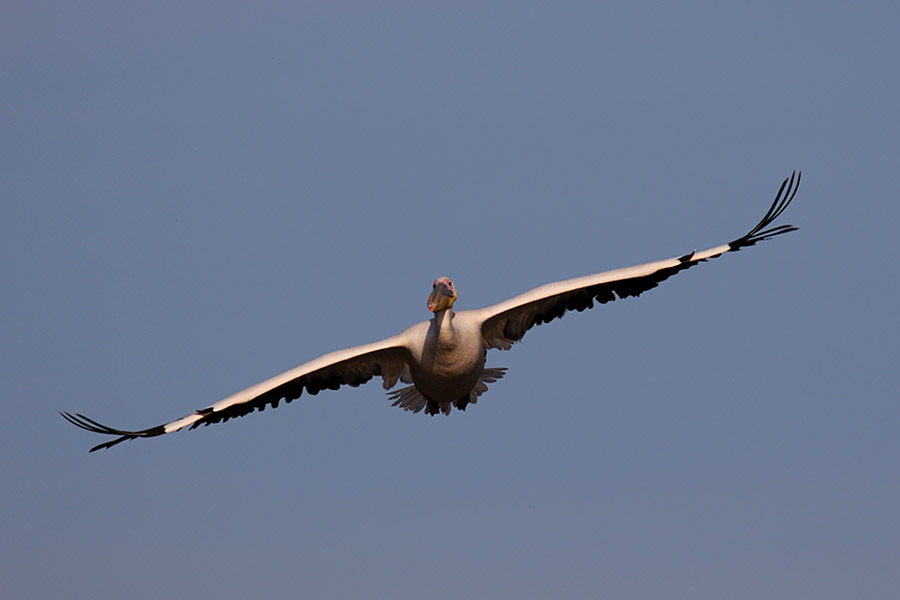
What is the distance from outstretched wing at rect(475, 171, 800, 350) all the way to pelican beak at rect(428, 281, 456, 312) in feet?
1.66

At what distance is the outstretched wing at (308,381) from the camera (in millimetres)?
12508

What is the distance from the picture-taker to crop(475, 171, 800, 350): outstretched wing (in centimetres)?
1293

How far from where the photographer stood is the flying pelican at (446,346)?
12609 mm

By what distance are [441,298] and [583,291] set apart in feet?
5.19

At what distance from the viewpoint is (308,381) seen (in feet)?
43.5

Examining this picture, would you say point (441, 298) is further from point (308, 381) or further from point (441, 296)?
point (308, 381)

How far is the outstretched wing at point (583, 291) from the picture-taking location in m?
12.9

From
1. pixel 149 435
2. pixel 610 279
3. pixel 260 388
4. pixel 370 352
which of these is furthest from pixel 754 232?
pixel 149 435

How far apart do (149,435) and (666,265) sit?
513 cm

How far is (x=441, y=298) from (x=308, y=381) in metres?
1.70

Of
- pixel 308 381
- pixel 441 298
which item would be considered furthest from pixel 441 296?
pixel 308 381

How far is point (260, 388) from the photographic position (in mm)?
12555

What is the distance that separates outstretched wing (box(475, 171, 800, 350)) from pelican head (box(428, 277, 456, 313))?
1.65 feet

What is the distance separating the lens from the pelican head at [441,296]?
41.0 feet
